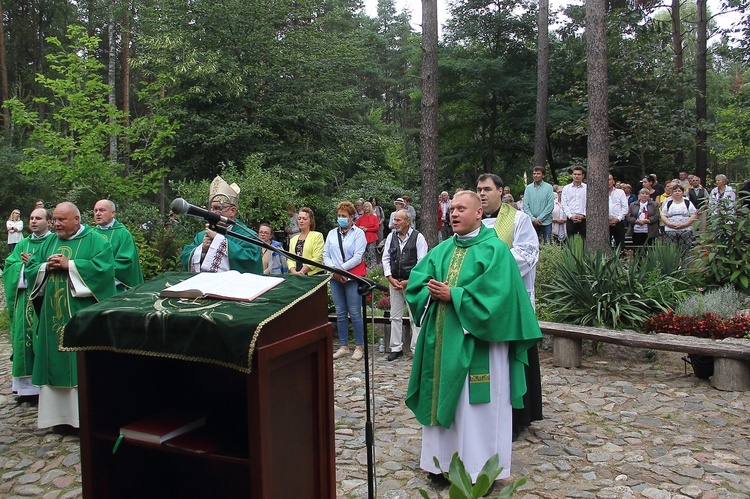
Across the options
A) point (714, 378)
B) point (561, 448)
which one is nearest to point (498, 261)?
point (561, 448)

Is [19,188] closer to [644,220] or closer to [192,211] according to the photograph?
[644,220]

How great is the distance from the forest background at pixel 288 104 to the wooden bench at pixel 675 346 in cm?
785

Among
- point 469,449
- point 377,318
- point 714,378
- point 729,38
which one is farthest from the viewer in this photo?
point 729,38

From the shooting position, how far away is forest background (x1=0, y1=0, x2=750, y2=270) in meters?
14.2

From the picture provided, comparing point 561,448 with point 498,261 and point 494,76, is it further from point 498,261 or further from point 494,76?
point 494,76

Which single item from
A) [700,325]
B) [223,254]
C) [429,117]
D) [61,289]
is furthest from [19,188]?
[700,325]

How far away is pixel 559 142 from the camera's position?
26531 mm

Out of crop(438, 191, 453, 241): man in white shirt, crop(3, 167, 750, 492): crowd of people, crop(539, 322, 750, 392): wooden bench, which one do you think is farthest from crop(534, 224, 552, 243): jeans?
crop(539, 322, 750, 392): wooden bench

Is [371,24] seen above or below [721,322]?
above

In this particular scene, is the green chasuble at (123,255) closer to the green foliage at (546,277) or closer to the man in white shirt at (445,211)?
the green foliage at (546,277)

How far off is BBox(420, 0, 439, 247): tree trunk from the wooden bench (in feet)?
17.6

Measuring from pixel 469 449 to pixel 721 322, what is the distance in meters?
4.66

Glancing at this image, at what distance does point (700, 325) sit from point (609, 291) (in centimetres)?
134

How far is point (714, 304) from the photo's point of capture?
829cm
